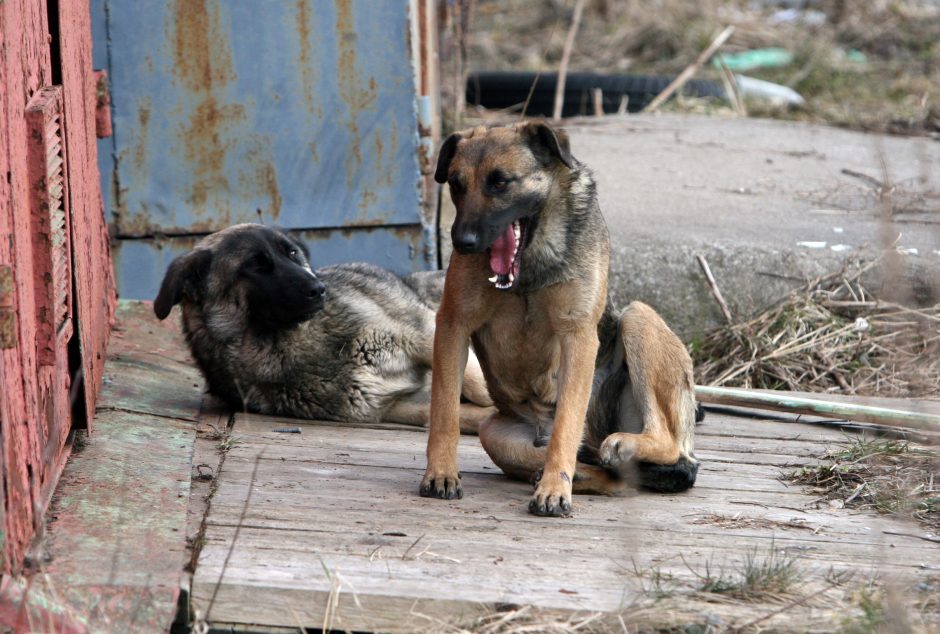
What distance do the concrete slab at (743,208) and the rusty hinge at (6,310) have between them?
139 inches

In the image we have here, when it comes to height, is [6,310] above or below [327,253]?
above

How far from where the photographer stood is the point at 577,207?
13.8 ft

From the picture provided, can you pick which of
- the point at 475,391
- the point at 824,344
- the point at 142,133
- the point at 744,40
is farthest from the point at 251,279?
the point at 744,40

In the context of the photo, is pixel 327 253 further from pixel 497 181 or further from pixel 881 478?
pixel 881 478

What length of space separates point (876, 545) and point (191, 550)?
1959 millimetres

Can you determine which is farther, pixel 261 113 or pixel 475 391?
pixel 261 113

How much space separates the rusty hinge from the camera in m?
2.80

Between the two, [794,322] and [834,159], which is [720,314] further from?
[834,159]

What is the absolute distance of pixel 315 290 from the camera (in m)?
5.33

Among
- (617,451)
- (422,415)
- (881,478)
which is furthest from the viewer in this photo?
(422,415)

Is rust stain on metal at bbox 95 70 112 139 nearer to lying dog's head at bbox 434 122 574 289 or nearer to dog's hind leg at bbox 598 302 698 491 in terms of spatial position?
lying dog's head at bbox 434 122 574 289

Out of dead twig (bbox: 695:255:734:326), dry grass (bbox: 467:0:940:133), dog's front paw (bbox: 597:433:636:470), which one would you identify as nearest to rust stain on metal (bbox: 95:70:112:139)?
dog's front paw (bbox: 597:433:636:470)

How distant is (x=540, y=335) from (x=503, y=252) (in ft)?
1.16

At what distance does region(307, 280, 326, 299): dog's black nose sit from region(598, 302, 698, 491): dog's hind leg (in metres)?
1.53
